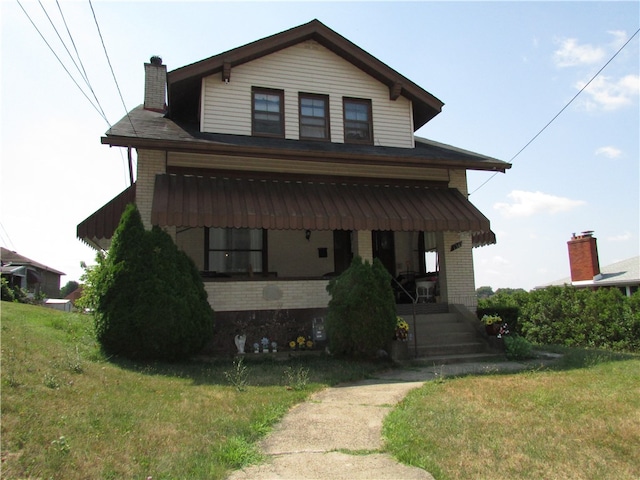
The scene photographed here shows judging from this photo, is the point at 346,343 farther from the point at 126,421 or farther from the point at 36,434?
the point at 36,434

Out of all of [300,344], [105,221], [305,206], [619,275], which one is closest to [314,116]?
[305,206]

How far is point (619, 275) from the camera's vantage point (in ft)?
81.3

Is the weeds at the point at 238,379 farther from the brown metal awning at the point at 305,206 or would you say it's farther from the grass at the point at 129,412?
the brown metal awning at the point at 305,206

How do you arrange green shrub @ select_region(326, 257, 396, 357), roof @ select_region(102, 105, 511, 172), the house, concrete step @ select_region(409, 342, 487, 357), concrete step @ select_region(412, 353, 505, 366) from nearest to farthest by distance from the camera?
green shrub @ select_region(326, 257, 396, 357) → concrete step @ select_region(412, 353, 505, 366) → roof @ select_region(102, 105, 511, 172) → concrete step @ select_region(409, 342, 487, 357) → the house

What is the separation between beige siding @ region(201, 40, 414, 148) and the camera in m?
12.2

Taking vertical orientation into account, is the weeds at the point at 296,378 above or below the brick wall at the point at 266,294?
below

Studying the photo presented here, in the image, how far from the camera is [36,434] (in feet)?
13.0

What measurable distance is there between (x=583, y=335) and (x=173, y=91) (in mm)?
12762

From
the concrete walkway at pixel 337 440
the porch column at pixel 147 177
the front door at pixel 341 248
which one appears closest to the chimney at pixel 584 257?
the front door at pixel 341 248

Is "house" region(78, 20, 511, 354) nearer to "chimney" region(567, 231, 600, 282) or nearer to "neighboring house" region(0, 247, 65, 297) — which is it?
"chimney" region(567, 231, 600, 282)

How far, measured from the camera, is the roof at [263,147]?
10.4 m

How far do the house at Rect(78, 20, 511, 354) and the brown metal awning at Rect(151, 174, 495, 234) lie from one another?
1.3 inches

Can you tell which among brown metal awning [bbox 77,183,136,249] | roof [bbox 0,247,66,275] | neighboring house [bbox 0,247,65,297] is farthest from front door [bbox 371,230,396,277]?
roof [bbox 0,247,66,275]

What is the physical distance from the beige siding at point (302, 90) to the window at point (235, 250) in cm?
252
